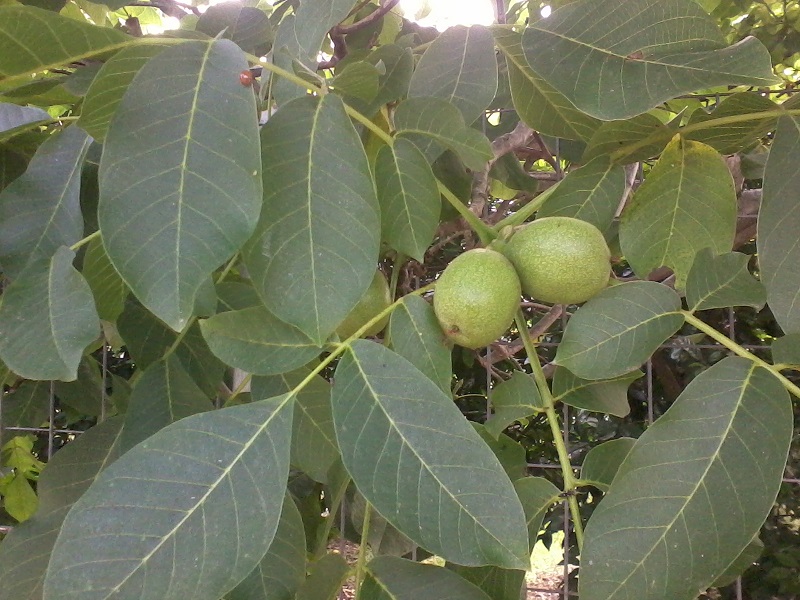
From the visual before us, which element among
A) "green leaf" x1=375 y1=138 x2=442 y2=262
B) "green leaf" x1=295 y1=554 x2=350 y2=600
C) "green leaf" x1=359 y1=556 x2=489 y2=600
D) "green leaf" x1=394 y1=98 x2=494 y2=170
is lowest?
"green leaf" x1=295 y1=554 x2=350 y2=600

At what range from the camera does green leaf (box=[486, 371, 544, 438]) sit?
2.33 ft

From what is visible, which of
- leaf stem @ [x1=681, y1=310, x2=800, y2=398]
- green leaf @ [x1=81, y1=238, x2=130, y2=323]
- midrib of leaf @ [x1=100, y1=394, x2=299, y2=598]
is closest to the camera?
midrib of leaf @ [x1=100, y1=394, x2=299, y2=598]

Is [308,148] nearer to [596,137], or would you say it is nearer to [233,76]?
[233,76]

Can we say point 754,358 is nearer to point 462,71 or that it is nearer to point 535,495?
point 535,495

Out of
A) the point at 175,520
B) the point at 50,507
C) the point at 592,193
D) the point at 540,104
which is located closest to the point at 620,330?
the point at 592,193

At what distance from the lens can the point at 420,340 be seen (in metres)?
0.64

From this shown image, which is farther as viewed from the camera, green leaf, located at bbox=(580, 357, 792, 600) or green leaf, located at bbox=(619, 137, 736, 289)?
green leaf, located at bbox=(619, 137, 736, 289)

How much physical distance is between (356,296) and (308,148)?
0.13 meters

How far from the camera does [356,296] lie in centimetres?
53

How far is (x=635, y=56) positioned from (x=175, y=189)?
1.34 feet

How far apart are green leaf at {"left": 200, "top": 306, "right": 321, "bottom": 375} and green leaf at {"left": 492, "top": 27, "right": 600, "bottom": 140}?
40 cm

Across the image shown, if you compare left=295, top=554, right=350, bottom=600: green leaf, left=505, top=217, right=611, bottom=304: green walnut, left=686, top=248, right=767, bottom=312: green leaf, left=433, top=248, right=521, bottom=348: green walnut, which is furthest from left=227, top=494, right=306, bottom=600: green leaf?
left=686, top=248, right=767, bottom=312: green leaf

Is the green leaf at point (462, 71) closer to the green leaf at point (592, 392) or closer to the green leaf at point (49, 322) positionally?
the green leaf at point (592, 392)

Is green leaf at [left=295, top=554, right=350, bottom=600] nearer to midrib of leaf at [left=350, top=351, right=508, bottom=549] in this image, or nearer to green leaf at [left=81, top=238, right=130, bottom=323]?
midrib of leaf at [left=350, top=351, right=508, bottom=549]
